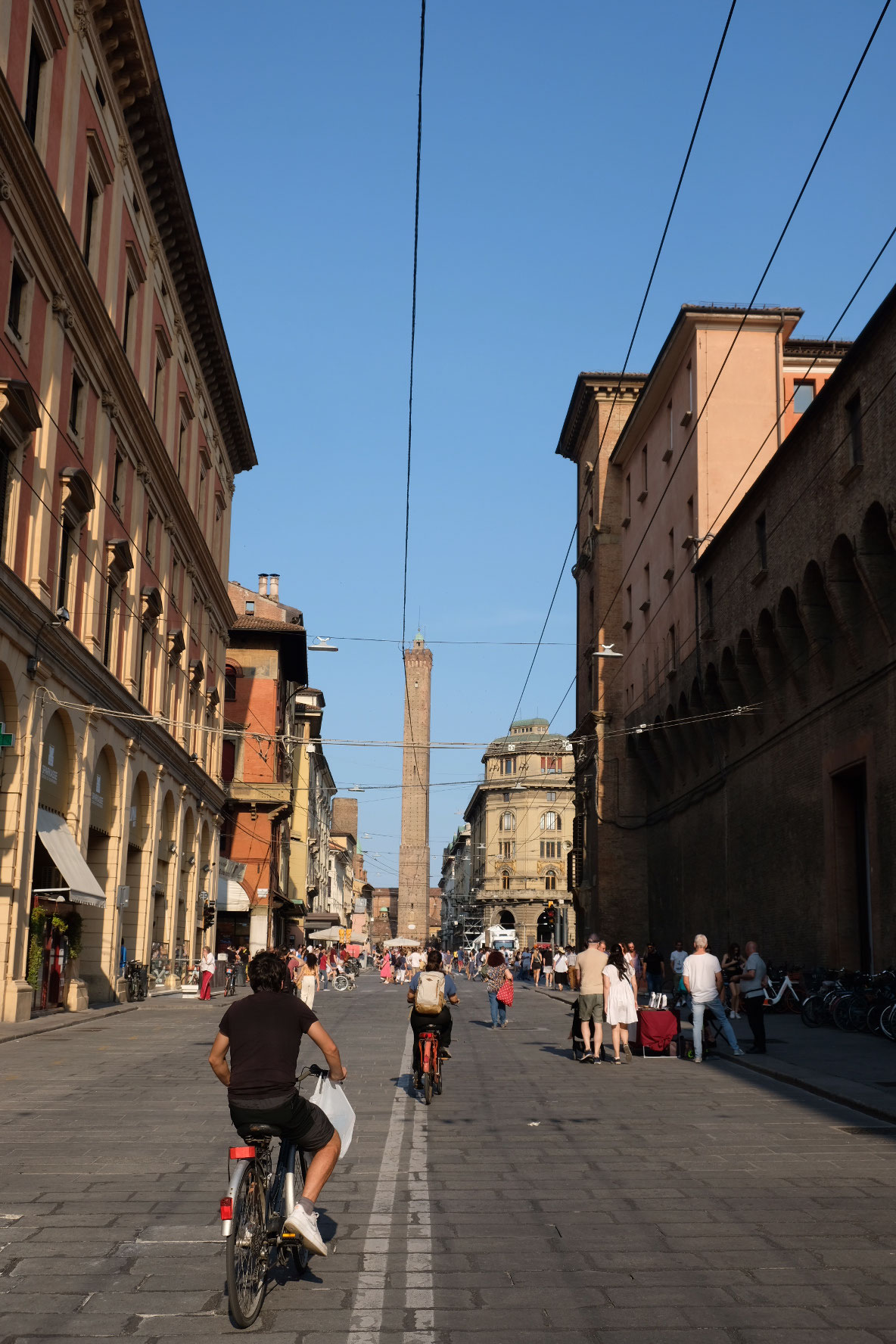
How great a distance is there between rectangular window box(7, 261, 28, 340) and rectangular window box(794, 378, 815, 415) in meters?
25.3

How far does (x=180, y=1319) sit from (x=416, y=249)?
1445 cm

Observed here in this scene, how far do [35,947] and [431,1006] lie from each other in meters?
11.3

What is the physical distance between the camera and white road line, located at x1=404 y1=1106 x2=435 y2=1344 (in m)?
5.55

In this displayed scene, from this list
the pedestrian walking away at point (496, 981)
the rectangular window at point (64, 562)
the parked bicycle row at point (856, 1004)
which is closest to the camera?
the parked bicycle row at point (856, 1004)

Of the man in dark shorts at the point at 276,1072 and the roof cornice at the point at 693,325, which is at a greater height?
the roof cornice at the point at 693,325

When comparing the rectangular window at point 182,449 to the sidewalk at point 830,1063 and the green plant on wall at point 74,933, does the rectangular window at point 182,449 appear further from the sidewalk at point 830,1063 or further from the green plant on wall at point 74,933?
the sidewalk at point 830,1063

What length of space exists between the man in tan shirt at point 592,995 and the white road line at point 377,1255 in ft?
20.9

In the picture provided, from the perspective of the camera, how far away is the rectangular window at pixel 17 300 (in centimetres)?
2189

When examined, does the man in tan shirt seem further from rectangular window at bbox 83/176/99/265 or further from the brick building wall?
rectangular window at bbox 83/176/99/265

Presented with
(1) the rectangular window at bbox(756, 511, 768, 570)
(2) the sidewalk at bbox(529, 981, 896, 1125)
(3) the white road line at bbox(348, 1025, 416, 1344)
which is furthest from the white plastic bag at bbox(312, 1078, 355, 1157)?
(1) the rectangular window at bbox(756, 511, 768, 570)

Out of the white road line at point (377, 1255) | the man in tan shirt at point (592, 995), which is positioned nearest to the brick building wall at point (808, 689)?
the man in tan shirt at point (592, 995)

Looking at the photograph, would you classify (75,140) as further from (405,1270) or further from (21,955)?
(405,1270)

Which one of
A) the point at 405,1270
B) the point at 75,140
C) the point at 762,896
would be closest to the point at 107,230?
the point at 75,140

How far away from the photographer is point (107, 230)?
1104 inches
